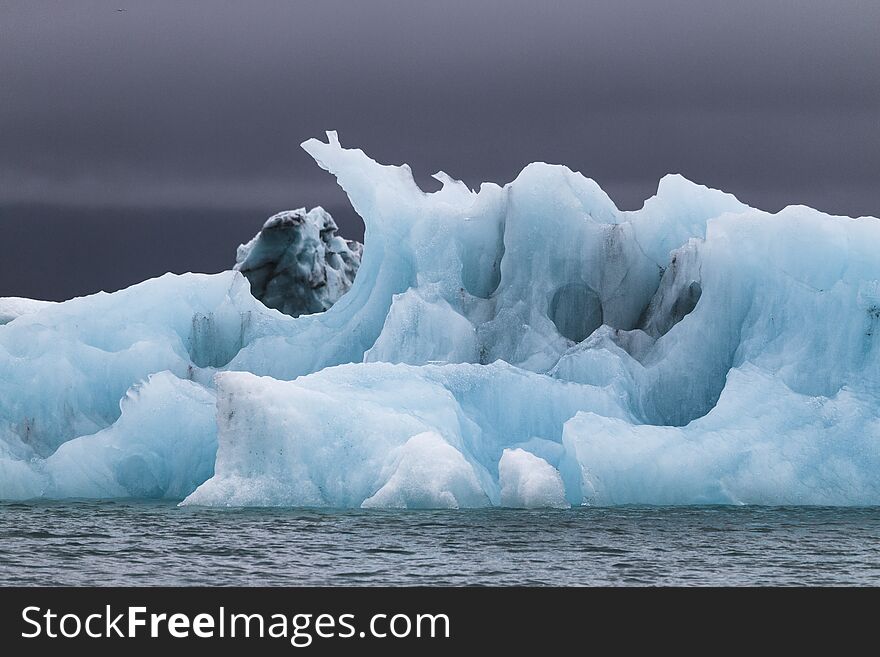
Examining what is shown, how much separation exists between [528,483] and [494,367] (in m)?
2.82

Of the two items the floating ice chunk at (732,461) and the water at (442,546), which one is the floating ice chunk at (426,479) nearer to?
the water at (442,546)

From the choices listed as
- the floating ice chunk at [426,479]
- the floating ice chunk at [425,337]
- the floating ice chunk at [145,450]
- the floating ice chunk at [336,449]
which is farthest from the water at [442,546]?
the floating ice chunk at [425,337]

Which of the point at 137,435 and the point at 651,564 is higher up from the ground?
the point at 137,435

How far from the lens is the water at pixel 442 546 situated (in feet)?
48.0

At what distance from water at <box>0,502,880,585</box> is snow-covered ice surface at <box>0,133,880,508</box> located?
0.79 m

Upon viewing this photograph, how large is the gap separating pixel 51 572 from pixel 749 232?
43.3ft

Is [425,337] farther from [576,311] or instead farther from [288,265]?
[288,265]

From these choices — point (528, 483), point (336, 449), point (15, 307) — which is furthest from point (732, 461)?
point (15, 307)

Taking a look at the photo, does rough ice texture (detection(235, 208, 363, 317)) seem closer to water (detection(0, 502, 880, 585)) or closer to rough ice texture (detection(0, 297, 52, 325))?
rough ice texture (detection(0, 297, 52, 325))

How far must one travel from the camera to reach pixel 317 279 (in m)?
33.9

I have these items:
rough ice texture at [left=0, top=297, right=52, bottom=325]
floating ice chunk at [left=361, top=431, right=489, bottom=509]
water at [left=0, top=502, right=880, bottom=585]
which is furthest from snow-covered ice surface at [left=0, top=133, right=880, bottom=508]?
rough ice texture at [left=0, top=297, right=52, bottom=325]

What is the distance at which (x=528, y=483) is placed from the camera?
66.9ft
